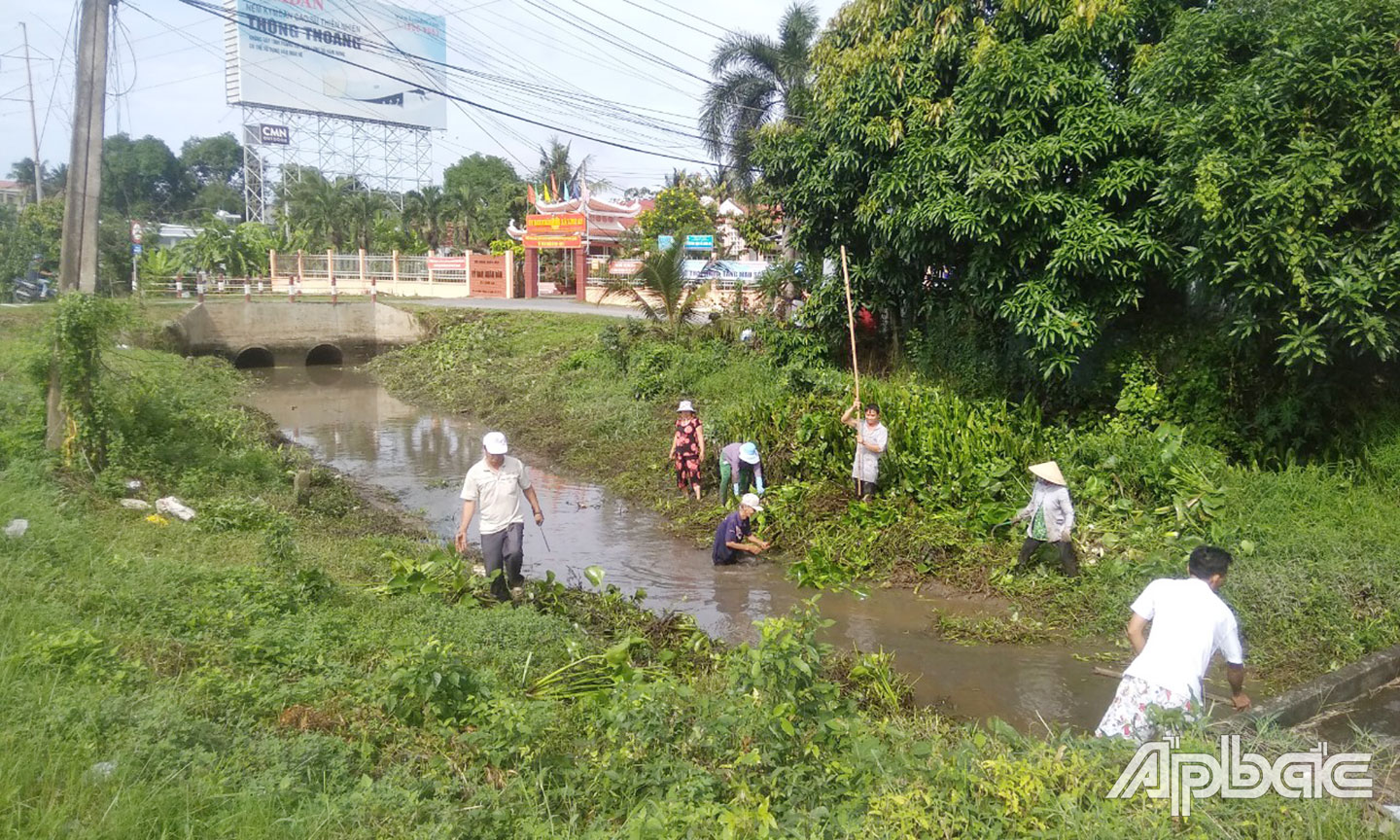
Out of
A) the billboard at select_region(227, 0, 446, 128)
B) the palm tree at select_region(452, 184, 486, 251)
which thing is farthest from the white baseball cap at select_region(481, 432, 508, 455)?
the billboard at select_region(227, 0, 446, 128)

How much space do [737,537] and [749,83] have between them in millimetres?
17635

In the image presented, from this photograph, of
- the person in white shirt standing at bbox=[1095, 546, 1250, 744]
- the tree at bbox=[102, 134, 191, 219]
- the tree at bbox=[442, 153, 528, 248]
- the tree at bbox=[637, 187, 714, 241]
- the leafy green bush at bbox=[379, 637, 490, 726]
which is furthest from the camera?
the tree at bbox=[102, 134, 191, 219]

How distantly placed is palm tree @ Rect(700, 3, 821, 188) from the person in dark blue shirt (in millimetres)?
15907

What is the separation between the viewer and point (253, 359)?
27.9 m

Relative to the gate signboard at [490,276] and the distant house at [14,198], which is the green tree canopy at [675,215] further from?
the distant house at [14,198]

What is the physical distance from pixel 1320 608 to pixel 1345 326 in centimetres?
233

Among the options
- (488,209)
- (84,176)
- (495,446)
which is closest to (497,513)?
(495,446)

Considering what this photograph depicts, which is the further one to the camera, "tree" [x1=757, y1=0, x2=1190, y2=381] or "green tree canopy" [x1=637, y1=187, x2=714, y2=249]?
"green tree canopy" [x1=637, y1=187, x2=714, y2=249]

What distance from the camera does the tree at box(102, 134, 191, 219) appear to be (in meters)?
69.4

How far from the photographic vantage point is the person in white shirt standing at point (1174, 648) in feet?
14.0

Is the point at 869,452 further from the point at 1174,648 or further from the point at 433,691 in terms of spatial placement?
the point at 433,691

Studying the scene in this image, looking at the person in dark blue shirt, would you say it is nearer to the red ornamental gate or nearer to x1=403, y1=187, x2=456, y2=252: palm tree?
the red ornamental gate

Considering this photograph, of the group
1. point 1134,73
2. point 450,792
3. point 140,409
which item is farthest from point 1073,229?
point 140,409

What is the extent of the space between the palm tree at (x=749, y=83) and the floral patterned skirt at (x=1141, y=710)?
20.7 metres
